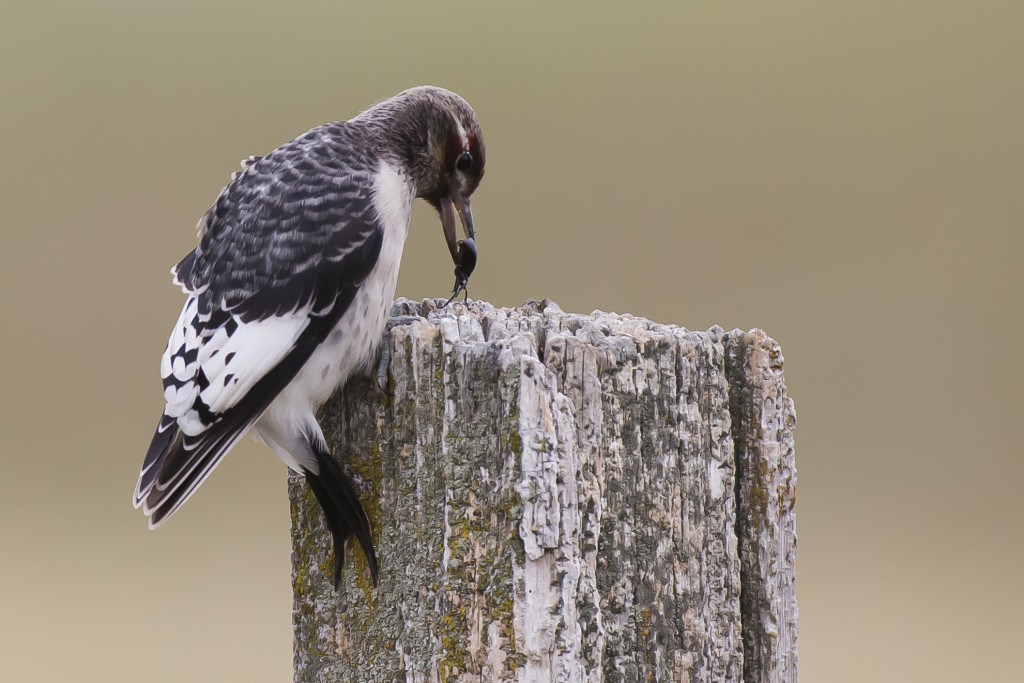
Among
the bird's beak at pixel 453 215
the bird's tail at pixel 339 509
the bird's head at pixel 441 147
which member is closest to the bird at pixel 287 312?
the bird's tail at pixel 339 509

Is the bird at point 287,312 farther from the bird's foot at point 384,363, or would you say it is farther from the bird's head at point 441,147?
the bird's head at point 441,147

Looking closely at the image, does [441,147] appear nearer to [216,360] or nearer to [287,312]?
[287,312]

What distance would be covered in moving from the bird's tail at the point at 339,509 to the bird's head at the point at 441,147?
1112 mm

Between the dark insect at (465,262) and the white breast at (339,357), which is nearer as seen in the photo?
the white breast at (339,357)

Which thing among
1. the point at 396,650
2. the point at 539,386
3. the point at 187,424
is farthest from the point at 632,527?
the point at 187,424

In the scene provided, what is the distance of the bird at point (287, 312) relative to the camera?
238 centimetres

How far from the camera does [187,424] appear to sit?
2.40 meters

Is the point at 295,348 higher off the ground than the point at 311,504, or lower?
higher

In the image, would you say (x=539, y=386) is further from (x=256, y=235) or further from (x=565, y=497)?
(x=256, y=235)

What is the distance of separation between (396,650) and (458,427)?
1.86ft

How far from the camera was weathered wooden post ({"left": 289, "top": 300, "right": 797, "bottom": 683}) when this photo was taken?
76.8 inches

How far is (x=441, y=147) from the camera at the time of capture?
3.48 meters

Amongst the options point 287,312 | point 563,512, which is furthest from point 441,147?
point 563,512

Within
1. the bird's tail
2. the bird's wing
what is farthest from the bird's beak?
the bird's tail
